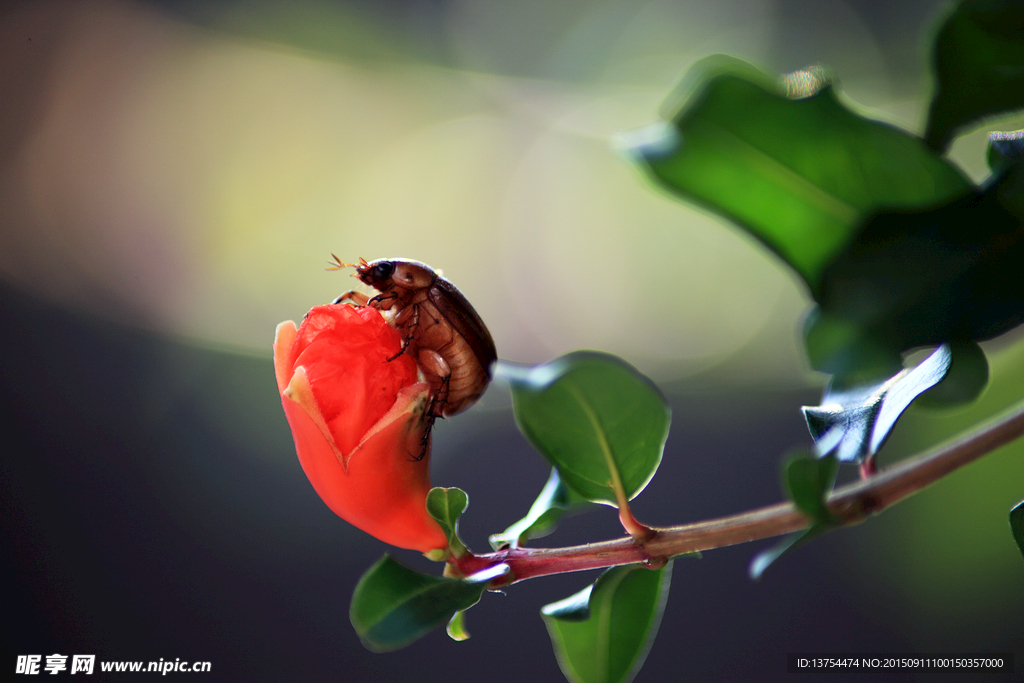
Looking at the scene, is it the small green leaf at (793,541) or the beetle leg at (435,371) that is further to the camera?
the beetle leg at (435,371)

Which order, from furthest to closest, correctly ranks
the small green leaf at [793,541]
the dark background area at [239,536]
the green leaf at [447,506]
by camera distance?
the dark background area at [239,536] → the green leaf at [447,506] → the small green leaf at [793,541]

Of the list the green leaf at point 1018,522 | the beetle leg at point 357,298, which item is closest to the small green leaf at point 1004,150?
the green leaf at point 1018,522

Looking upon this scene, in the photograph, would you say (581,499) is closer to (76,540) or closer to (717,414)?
(717,414)

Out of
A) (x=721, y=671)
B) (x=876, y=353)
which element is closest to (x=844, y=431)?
(x=876, y=353)

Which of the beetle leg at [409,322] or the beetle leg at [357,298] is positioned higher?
the beetle leg at [357,298]

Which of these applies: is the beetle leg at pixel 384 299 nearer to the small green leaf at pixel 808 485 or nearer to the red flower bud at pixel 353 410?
the red flower bud at pixel 353 410

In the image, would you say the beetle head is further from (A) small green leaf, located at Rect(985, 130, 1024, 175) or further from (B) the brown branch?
(A) small green leaf, located at Rect(985, 130, 1024, 175)
